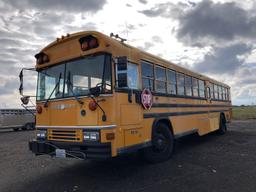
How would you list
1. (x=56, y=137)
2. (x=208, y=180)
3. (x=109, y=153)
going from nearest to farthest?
(x=109, y=153)
(x=208, y=180)
(x=56, y=137)

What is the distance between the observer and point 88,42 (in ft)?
18.0

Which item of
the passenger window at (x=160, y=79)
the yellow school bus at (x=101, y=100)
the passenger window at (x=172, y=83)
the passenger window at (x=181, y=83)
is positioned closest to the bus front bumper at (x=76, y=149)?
the yellow school bus at (x=101, y=100)

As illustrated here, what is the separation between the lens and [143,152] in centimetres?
671

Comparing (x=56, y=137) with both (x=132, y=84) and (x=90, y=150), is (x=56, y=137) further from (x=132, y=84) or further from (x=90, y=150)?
(x=132, y=84)

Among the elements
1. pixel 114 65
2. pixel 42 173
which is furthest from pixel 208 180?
pixel 42 173

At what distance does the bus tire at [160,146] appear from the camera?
22.2 feet

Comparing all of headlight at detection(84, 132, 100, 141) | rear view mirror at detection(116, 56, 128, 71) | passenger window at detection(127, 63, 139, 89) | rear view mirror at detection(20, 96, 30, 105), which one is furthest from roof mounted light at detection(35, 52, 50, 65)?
headlight at detection(84, 132, 100, 141)

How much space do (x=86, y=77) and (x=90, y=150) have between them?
150cm

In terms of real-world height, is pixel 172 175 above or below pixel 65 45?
below

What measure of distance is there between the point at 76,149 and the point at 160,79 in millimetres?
3161

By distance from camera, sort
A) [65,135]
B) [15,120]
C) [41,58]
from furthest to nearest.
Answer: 1. [15,120]
2. [41,58]
3. [65,135]

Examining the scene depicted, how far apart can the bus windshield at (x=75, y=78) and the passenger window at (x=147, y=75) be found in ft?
4.81

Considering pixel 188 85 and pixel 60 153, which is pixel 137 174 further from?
pixel 188 85

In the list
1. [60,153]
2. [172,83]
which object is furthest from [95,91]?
[172,83]
